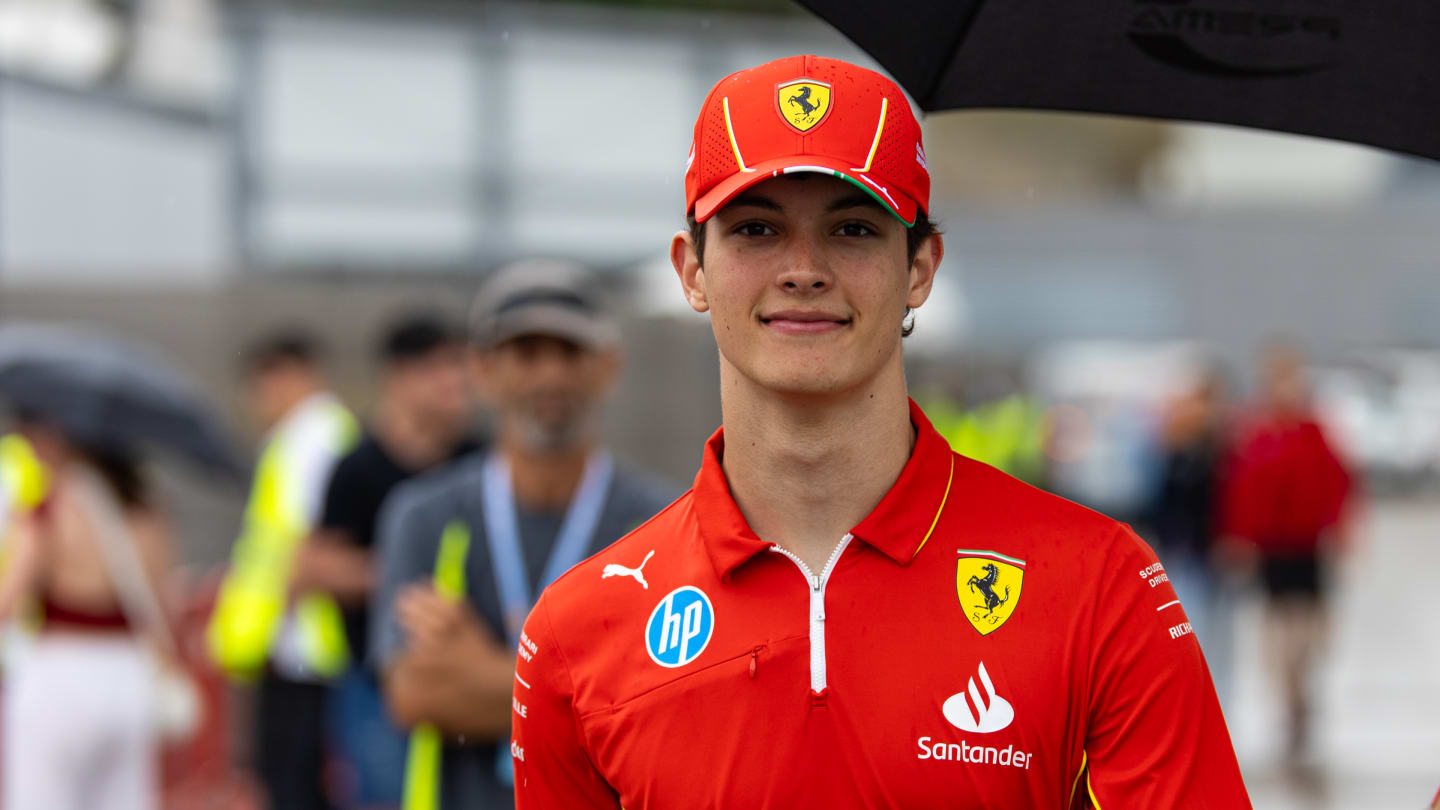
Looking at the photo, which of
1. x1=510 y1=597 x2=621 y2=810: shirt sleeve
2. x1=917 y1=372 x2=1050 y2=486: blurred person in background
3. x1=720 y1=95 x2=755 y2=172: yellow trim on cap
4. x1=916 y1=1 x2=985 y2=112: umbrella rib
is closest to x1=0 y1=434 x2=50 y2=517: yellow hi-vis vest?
x1=510 y1=597 x2=621 y2=810: shirt sleeve

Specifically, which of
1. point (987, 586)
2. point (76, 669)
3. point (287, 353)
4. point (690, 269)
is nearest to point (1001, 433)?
point (287, 353)

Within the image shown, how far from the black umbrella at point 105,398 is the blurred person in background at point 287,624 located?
0.95 feet

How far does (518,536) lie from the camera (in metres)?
4.17

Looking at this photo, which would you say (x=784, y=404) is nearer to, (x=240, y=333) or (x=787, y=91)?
(x=787, y=91)

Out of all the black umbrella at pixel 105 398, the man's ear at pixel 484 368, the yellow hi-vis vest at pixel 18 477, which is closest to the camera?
the man's ear at pixel 484 368

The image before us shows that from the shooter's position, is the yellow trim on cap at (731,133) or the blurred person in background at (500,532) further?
the blurred person in background at (500,532)

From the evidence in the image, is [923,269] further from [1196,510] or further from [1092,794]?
[1196,510]

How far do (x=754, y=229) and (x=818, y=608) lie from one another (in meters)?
0.50

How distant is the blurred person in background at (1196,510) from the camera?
10688 millimetres

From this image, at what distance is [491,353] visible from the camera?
4.48m

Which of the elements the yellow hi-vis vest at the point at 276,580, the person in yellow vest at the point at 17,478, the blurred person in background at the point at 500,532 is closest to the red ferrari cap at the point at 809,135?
the blurred person in background at the point at 500,532

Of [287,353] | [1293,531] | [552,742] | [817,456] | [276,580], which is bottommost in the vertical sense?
[1293,531]

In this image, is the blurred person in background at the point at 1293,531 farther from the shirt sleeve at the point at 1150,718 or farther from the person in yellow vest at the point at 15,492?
the shirt sleeve at the point at 1150,718

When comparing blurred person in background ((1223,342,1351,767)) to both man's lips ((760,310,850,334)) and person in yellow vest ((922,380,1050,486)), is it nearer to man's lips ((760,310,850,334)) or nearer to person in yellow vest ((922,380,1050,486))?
person in yellow vest ((922,380,1050,486))
